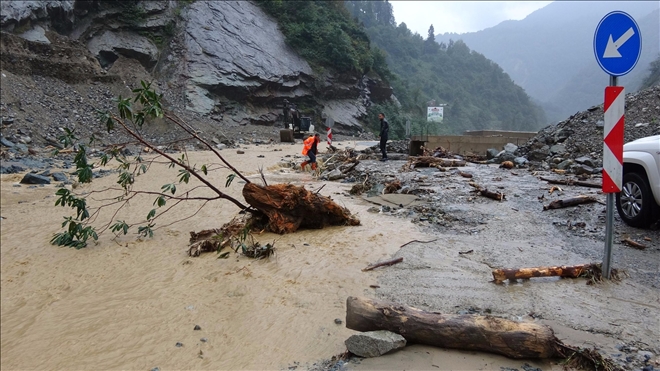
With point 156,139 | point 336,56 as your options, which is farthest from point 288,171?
point 336,56

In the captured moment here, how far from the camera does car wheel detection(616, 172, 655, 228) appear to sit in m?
5.02

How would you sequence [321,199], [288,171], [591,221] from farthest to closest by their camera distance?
[288,171] → [321,199] → [591,221]

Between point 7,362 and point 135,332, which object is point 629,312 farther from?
point 7,362

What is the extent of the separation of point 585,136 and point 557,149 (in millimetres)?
831

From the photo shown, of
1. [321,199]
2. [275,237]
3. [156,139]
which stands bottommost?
[275,237]

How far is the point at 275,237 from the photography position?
20.5 feet

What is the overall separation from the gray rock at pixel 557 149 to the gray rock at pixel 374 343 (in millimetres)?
11951

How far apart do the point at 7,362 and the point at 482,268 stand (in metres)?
4.90

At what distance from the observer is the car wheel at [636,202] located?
502 centimetres

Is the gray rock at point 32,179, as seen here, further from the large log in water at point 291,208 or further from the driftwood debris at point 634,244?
the driftwood debris at point 634,244

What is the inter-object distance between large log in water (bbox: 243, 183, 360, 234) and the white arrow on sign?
13.1ft

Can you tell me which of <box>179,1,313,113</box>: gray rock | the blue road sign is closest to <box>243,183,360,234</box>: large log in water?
the blue road sign

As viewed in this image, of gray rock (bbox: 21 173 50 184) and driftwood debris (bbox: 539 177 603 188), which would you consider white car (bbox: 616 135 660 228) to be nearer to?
driftwood debris (bbox: 539 177 603 188)

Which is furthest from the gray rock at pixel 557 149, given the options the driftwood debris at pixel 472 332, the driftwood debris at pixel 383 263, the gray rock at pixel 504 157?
the driftwood debris at pixel 472 332
